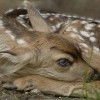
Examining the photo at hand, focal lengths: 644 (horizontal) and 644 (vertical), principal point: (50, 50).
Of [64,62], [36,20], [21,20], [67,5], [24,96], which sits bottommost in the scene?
[67,5]

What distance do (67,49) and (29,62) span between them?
445mm

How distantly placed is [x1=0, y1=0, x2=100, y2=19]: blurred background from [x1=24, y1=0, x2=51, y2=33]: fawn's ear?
5059mm

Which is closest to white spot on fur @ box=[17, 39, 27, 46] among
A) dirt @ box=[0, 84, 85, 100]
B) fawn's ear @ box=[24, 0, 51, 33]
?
fawn's ear @ box=[24, 0, 51, 33]

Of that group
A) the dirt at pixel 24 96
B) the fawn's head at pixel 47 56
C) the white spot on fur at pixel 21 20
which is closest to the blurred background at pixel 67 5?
the white spot on fur at pixel 21 20

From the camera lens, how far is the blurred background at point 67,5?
1242 centimetres

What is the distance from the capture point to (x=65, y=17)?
7891 mm

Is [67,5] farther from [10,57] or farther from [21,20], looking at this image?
[10,57]

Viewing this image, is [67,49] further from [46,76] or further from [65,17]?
[65,17]

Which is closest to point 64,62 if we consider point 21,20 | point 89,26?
point 89,26

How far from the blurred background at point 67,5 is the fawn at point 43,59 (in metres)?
5.24

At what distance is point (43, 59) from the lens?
683cm

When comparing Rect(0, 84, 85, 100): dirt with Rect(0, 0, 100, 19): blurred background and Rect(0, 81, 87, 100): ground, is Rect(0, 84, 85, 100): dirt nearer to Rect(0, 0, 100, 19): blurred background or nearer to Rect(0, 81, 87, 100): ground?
Rect(0, 81, 87, 100): ground

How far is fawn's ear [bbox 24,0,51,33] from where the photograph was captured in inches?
283

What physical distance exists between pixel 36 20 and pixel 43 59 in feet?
1.97
